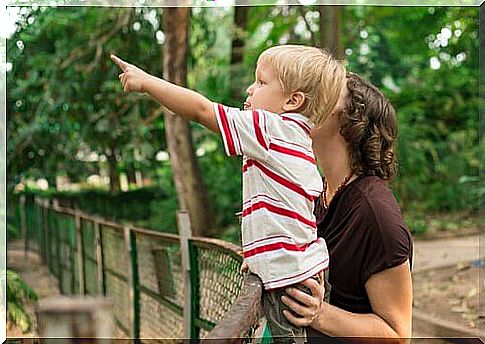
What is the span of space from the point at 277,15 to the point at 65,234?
201 centimetres

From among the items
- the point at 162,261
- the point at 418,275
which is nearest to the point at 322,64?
the point at 162,261

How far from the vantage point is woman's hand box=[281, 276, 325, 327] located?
94 cm

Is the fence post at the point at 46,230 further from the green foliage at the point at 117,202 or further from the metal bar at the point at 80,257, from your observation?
the metal bar at the point at 80,257

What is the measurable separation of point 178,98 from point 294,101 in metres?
0.16

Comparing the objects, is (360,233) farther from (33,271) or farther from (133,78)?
(33,271)

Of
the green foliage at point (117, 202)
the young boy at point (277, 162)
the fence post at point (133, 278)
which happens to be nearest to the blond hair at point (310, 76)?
the young boy at point (277, 162)

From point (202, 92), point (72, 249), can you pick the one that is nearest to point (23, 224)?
point (72, 249)

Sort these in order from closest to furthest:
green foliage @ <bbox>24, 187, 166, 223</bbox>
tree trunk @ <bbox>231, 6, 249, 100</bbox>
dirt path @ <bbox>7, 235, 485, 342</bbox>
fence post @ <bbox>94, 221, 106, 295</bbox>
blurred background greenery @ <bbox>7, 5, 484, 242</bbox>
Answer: dirt path @ <bbox>7, 235, 485, 342</bbox> < fence post @ <bbox>94, 221, 106, 295</bbox> < blurred background greenery @ <bbox>7, 5, 484, 242</bbox> < green foliage @ <bbox>24, 187, 166, 223</bbox> < tree trunk @ <bbox>231, 6, 249, 100</bbox>

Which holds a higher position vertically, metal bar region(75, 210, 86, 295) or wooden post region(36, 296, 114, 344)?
wooden post region(36, 296, 114, 344)

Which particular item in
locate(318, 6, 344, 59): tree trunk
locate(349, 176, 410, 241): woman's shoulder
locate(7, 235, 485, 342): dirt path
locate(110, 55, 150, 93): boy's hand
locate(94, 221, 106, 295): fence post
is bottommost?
locate(7, 235, 485, 342): dirt path

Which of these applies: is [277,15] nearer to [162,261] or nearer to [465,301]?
[465,301]

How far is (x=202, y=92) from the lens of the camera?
5070 millimetres

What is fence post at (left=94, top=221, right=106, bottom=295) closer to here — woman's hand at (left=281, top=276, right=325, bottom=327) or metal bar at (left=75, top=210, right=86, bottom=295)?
metal bar at (left=75, top=210, right=86, bottom=295)

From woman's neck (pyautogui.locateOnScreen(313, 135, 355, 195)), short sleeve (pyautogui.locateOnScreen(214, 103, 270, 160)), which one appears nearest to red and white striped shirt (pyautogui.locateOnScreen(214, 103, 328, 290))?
short sleeve (pyautogui.locateOnScreen(214, 103, 270, 160))
